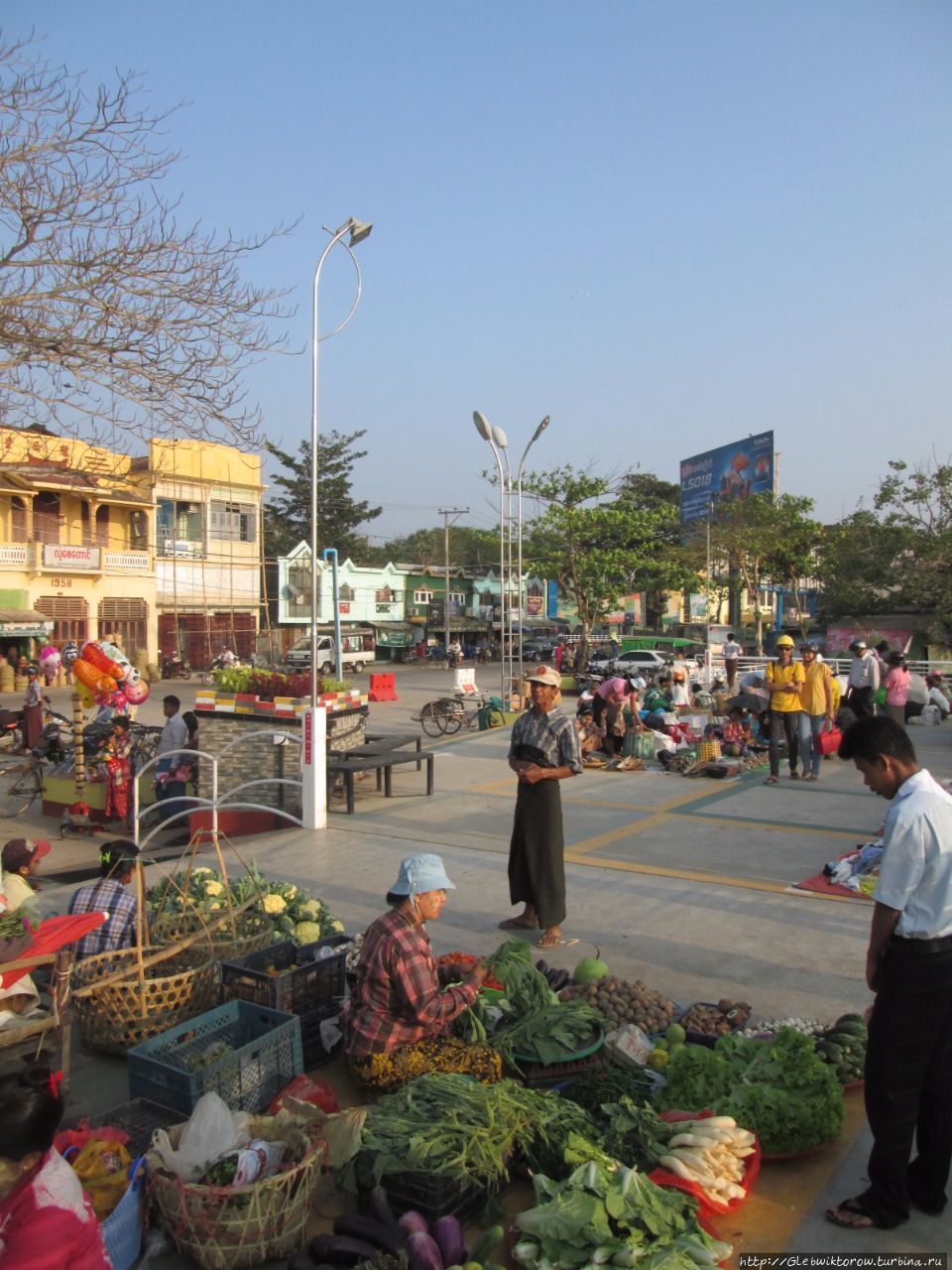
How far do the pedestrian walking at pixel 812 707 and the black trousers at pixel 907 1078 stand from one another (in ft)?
28.0

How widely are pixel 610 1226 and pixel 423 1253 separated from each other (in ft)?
1.91

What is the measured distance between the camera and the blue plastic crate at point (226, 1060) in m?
3.73

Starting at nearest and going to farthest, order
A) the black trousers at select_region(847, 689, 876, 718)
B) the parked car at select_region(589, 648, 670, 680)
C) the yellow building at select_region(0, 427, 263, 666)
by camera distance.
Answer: the black trousers at select_region(847, 689, 876, 718), the parked car at select_region(589, 648, 670, 680), the yellow building at select_region(0, 427, 263, 666)

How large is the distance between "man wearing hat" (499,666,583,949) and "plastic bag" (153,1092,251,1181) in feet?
10.1

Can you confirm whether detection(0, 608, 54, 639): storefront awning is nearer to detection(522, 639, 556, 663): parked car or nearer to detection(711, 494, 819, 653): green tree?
detection(522, 639, 556, 663): parked car

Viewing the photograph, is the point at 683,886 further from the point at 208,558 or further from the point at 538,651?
the point at 538,651

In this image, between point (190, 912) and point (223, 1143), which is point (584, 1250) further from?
point (190, 912)

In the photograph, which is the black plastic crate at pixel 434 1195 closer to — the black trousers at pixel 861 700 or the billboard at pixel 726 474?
the black trousers at pixel 861 700

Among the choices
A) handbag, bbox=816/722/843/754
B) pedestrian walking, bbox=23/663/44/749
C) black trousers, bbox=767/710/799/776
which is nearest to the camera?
black trousers, bbox=767/710/799/776

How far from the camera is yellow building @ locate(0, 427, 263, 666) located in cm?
3466

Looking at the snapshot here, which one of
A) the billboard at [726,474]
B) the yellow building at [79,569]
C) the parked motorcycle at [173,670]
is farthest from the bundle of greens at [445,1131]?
the billboard at [726,474]

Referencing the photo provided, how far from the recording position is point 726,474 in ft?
142

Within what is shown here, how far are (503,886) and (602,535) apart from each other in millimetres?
27352

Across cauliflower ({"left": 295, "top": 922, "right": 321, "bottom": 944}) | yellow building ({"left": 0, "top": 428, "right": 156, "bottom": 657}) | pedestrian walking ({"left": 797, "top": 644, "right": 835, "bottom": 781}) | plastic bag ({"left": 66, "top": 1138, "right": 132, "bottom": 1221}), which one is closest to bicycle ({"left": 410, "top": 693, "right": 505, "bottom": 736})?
pedestrian walking ({"left": 797, "top": 644, "right": 835, "bottom": 781})
